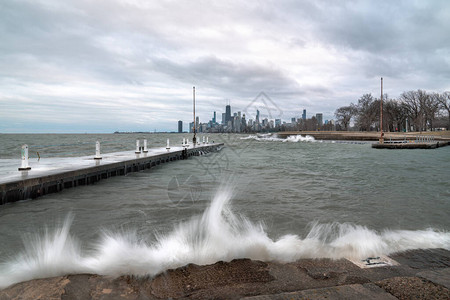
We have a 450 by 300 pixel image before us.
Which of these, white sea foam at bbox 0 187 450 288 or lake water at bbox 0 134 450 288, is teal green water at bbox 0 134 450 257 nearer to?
lake water at bbox 0 134 450 288

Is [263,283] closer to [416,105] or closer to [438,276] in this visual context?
[438,276]

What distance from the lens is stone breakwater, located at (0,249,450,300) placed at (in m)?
3.30

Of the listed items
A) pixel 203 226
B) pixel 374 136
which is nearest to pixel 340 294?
pixel 203 226

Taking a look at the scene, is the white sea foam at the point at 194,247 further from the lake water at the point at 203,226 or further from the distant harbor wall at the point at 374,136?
the distant harbor wall at the point at 374,136

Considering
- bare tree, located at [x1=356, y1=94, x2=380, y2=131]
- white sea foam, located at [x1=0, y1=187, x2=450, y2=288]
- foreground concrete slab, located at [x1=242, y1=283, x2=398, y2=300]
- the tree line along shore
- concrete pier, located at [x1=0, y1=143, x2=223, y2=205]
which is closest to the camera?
foreground concrete slab, located at [x1=242, y1=283, x2=398, y2=300]

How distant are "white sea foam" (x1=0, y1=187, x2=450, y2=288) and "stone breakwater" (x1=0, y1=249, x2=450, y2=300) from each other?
32 cm

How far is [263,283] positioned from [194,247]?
1.92 meters

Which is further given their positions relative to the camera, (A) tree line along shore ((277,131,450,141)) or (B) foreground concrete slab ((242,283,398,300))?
(A) tree line along shore ((277,131,450,141))

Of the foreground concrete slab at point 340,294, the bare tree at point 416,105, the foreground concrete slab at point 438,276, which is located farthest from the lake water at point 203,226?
the bare tree at point 416,105

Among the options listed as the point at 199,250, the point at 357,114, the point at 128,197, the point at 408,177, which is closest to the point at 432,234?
the point at 199,250

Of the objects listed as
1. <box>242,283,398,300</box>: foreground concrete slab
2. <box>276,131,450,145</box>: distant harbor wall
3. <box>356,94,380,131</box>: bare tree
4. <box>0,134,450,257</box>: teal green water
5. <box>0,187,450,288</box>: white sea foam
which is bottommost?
<box>0,134,450,257</box>: teal green water

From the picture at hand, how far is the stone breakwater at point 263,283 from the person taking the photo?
3.30 meters

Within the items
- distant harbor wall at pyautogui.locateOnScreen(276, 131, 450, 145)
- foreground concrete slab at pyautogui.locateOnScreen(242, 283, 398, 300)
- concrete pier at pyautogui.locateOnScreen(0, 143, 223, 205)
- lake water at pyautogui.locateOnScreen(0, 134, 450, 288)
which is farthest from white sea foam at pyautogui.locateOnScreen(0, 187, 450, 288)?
distant harbor wall at pyautogui.locateOnScreen(276, 131, 450, 145)

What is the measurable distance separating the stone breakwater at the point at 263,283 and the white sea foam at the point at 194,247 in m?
0.32
